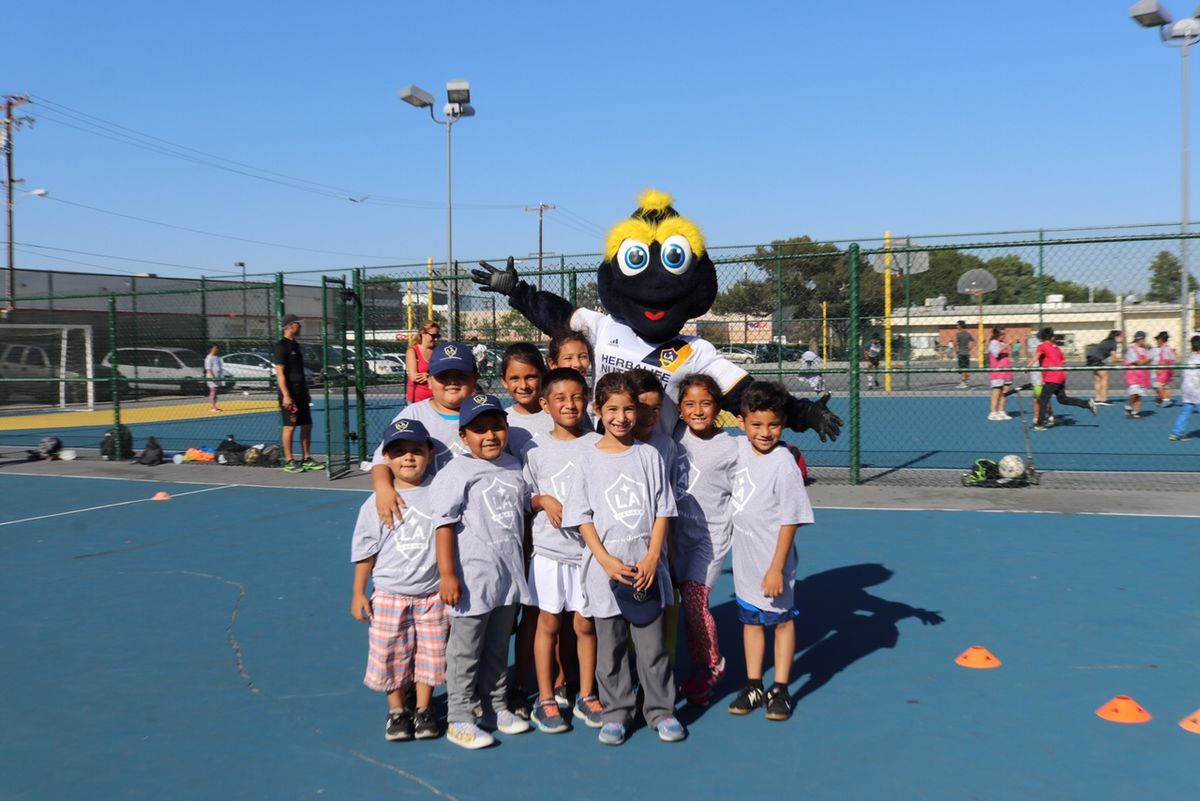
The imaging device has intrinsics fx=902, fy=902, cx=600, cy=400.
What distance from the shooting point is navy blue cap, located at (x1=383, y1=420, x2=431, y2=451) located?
382cm

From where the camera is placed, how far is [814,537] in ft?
24.2

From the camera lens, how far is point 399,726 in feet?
12.6

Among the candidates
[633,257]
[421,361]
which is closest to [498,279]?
[633,257]

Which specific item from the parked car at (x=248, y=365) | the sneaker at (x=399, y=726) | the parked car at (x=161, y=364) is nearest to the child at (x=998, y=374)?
the sneaker at (x=399, y=726)

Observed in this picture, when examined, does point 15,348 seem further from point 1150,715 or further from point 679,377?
point 1150,715

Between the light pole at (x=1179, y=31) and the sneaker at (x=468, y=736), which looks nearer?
the sneaker at (x=468, y=736)

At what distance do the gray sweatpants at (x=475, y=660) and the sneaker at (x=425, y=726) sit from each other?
0.09 meters

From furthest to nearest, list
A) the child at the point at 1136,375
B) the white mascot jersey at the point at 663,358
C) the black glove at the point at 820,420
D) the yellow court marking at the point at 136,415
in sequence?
the yellow court marking at the point at 136,415 → the child at the point at 1136,375 → the white mascot jersey at the point at 663,358 → the black glove at the point at 820,420

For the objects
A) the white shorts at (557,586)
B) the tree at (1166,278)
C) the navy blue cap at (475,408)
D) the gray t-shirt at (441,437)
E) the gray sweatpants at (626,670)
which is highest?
the tree at (1166,278)

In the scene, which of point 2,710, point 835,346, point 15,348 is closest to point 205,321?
point 15,348

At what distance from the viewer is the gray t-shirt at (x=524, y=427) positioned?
408 centimetres

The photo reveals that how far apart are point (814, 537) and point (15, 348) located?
18841 millimetres

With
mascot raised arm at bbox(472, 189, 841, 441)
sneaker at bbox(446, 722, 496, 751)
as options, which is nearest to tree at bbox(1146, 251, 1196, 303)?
mascot raised arm at bbox(472, 189, 841, 441)

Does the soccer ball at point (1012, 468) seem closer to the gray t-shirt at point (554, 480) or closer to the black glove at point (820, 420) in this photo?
the black glove at point (820, 420)
